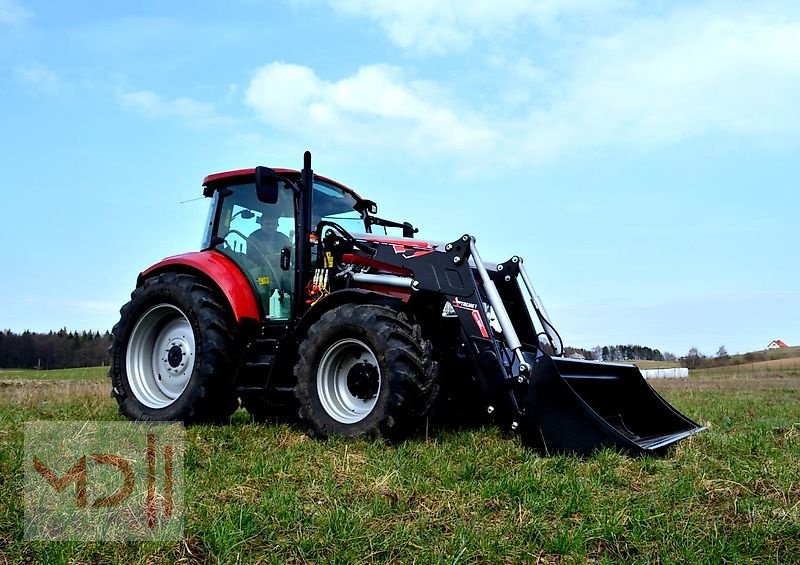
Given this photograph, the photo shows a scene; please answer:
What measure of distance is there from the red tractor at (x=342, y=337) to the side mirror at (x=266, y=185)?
1 centimetres

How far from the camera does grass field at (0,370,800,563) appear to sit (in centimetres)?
368

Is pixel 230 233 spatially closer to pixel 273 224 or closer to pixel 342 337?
pixel 273 224

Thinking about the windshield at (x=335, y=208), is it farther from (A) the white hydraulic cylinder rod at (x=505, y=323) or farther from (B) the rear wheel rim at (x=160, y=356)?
(A) the white hydraulic cylinder rod at (x=505, y=323)

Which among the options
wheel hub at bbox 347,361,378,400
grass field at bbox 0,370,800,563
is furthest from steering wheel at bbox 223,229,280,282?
grass field at bbox 0,370,800,563

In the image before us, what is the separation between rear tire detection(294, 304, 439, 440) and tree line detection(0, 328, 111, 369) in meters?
50.1

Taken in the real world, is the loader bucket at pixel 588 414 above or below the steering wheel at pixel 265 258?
below

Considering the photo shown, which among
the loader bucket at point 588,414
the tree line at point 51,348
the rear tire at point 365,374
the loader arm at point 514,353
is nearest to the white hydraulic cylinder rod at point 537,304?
the loader arm at point 514,353

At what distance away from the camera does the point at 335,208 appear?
25.9 feet

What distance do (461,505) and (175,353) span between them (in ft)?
14.4

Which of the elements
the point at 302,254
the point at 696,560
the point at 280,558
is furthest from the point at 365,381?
the point at 696,560

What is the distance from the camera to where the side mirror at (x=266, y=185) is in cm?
685

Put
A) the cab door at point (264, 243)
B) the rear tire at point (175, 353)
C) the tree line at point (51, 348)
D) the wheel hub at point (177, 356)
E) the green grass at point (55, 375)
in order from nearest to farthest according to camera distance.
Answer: the rear tire at point (175, 353) < the cab door at point (264, 243) < the wheel hub at point (177, 356) < the green grass at point (55, 375) < the tree line at point (51, 348)

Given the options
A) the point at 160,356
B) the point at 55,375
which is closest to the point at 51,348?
the point at 55,375

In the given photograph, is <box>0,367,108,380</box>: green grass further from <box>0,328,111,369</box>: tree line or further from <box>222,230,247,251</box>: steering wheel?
<box>222,230,247,251</box>: steering wheel
